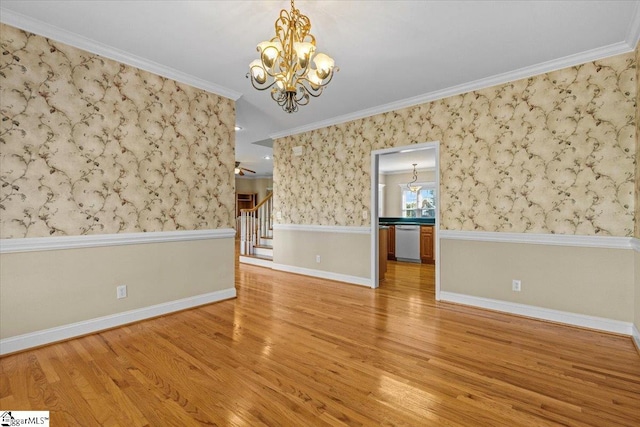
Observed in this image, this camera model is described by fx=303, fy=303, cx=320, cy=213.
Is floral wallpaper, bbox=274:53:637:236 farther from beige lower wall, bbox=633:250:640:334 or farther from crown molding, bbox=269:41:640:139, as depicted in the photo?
beige lower wall, bbox=633:250:640:334

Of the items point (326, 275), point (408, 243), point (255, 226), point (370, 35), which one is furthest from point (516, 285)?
point (255, 226)

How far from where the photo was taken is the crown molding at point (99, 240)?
2512mm

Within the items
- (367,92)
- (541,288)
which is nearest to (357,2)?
(367,92)

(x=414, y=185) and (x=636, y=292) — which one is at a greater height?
(x=414, y=185)

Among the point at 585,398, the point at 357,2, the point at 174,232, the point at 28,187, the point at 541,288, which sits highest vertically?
the point at 357,2

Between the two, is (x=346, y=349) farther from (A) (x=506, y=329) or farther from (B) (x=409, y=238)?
(B) (x=409, y=238)

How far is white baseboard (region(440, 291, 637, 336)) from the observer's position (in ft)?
9.52

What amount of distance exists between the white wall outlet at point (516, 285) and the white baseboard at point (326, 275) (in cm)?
193

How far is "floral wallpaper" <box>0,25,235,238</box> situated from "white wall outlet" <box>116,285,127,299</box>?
0.58m

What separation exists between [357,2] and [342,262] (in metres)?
3.70

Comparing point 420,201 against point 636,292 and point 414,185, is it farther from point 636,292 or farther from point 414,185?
point 636,292

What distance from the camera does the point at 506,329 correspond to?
301 cm

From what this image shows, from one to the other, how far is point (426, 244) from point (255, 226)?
401 cm

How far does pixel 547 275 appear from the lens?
3.27 meters
